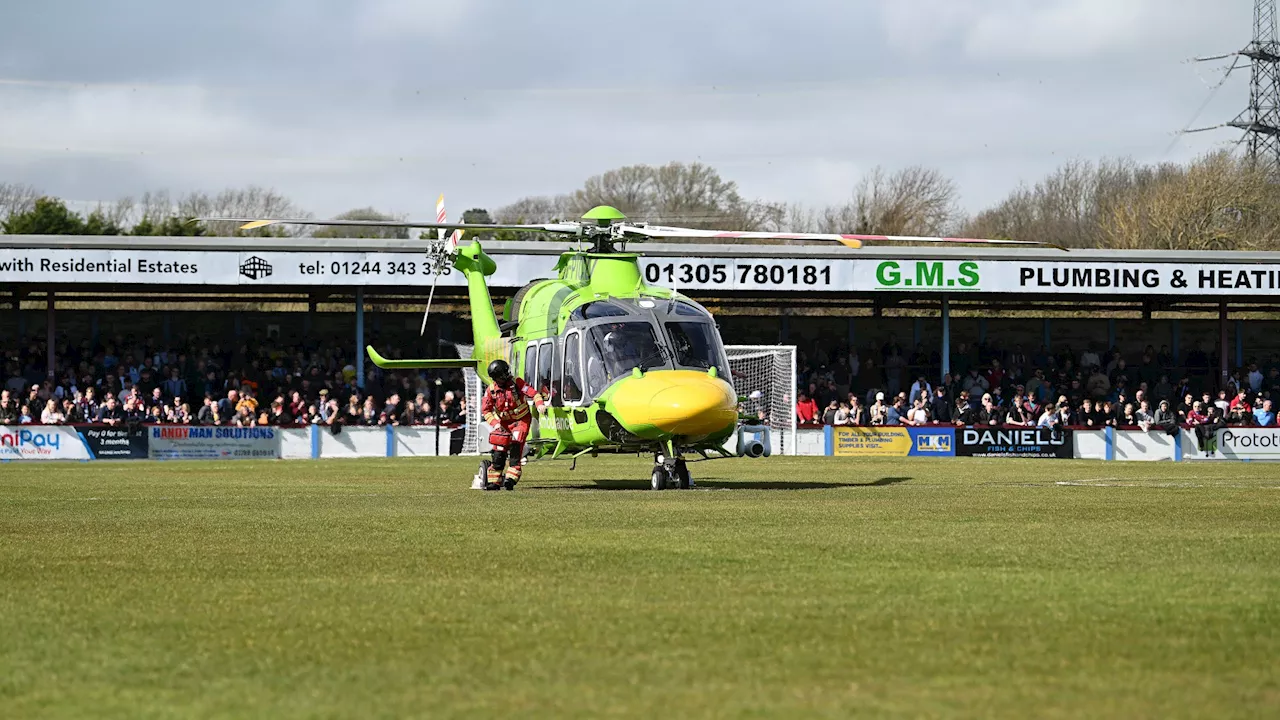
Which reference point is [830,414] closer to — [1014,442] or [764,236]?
[1014,442]

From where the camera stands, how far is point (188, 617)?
8805 millimetres

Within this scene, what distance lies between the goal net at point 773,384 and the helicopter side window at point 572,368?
14889 mm

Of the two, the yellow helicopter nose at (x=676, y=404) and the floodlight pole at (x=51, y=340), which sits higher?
the floodlight pole at (x=51, y=340)

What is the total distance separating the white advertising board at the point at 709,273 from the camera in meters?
43.6

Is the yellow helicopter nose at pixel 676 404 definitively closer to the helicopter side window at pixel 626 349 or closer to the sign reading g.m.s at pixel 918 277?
the helicopter side window at pixel 626 349

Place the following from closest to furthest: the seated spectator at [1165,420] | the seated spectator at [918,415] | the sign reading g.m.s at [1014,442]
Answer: the seated spectator at [1165,420] → the sign reading g.m.s at [1014,442] → the seated spectator at [918,415]

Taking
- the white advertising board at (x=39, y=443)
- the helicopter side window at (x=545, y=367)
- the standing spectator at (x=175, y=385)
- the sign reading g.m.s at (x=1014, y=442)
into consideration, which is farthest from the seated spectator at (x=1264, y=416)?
the white advertising board at (x=39, y=443)

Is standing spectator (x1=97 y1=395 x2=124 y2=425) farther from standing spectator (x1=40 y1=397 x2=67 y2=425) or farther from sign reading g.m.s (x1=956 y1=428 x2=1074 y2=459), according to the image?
sign reading g.m.s (x1=956 y1=428 x2=1074 y2=459)

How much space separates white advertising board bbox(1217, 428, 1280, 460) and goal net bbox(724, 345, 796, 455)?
34.5ft

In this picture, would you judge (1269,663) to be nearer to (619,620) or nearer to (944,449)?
(619,620)

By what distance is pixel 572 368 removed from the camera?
23234 mm

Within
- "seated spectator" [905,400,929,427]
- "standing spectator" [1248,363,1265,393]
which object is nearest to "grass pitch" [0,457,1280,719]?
"seated spectator" [905,400,929,427]

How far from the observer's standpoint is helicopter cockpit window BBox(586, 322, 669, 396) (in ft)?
72.9

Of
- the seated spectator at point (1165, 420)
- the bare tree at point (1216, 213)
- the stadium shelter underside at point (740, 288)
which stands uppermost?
the bare tree at point (1216, 213)
